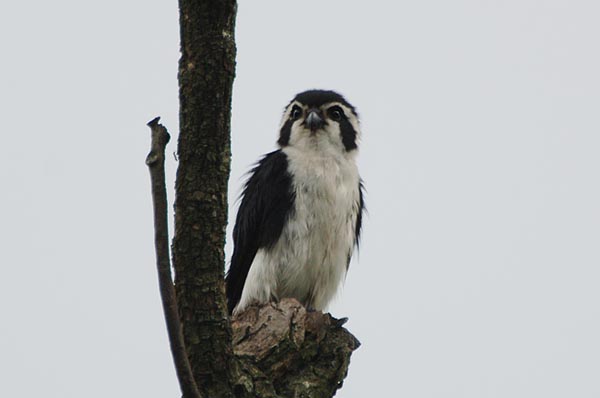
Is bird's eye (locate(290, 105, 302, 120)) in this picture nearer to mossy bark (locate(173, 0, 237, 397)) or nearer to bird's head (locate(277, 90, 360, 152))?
bird's head (locate(277, 90, 360, 152))

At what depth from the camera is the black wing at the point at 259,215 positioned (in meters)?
7.41

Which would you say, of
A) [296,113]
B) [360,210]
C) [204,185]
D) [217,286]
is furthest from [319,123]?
[204,185]

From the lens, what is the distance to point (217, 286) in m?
4.71

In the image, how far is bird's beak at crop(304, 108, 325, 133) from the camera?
25.8 ft

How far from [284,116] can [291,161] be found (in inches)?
33.7

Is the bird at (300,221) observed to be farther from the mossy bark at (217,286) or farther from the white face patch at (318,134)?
the mossy bark at (217,286)

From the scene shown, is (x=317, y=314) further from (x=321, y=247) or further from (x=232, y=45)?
(x=232, y=45)

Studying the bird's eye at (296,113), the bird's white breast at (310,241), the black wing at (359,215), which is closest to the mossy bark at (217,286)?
the bird's white breast at (310,241)

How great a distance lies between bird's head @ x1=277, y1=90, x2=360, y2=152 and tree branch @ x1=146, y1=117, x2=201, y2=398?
3.72 m

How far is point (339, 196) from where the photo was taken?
7.51m

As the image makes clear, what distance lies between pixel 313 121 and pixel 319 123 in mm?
59

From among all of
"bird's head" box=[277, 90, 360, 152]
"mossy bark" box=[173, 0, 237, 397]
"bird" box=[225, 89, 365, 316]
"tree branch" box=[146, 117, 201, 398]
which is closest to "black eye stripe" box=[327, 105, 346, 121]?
"bird's head" box=[277, 90, 360, 152]

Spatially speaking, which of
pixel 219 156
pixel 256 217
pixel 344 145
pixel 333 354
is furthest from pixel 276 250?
pixel 219 156

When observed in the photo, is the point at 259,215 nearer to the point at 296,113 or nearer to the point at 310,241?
the point at 310,241
